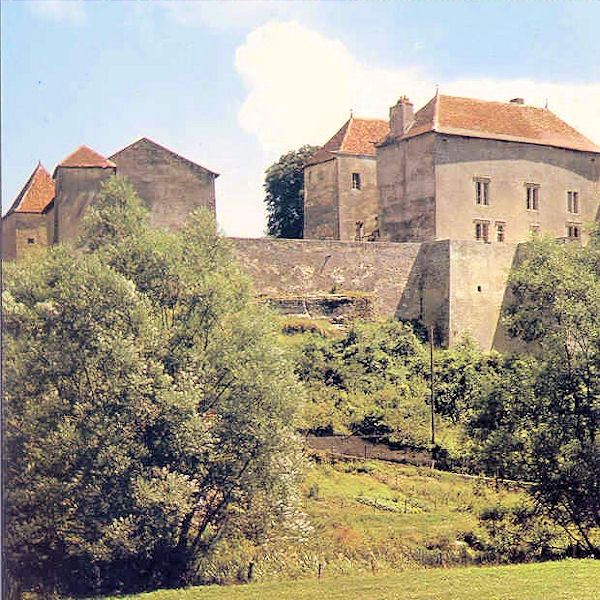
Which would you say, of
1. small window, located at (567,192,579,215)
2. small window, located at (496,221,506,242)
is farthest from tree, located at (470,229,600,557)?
small window, located at (567,192,579,215)

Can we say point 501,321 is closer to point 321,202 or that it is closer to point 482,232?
point 482,232

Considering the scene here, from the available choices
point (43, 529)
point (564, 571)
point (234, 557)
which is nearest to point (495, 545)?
point (564, 571)

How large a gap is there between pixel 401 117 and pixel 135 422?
51.4ft

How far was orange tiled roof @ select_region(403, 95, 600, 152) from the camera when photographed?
88.4 feet

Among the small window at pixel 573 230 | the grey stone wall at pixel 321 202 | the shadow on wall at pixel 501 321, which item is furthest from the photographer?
the grey stone wall at pixel 321 202

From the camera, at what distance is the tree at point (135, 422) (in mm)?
13820

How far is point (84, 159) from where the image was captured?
20062 millimetres

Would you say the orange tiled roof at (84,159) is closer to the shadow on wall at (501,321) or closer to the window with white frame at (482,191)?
the shadow on wall at (501,321)

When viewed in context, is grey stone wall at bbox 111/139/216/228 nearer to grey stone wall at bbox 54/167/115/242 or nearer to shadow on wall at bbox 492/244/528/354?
grey stone wall at bbox 54/167/115/242

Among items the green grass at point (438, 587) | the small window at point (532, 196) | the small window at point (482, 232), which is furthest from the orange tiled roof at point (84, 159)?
the small window at point (532, 196)

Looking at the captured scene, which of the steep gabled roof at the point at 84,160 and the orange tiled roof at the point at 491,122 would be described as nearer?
the steep gabled roof at the point at 84,160

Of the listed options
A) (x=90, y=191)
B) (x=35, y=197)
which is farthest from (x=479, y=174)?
(x=35, y=197)

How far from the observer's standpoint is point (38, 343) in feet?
47.4

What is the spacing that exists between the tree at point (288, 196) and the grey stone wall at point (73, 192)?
10014 millimetres
